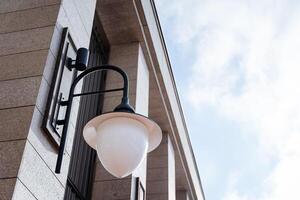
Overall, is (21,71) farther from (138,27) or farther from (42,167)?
(138,27)

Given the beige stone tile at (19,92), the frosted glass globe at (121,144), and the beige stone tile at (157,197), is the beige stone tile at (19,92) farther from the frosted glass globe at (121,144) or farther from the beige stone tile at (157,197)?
the beige stone tile at (157,197)

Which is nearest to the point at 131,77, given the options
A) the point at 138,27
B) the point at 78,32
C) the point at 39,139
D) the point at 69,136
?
the point at 138,27

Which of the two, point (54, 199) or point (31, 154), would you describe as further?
point (54, 199)

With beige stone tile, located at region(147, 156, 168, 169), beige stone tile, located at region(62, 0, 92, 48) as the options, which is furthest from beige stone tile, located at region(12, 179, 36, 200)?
beige stone tile, located at region(147, 156, 168, 169)

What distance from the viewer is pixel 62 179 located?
444 cm

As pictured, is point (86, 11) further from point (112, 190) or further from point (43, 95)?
point (112, 190)

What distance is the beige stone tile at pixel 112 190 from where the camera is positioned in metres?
6.98

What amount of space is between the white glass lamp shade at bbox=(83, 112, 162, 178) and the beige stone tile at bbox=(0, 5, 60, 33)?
164 cm

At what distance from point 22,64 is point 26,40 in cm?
36

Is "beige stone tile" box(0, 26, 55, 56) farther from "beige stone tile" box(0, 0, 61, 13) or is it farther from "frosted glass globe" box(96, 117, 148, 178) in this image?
"frosted glass globe" box(96, 117, 148, 178)

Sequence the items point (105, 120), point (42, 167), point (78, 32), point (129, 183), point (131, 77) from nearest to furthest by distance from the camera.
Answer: point (105, 120) → point (42, 167) → point (78, 32) → point (129, 183) → point (131, 77)

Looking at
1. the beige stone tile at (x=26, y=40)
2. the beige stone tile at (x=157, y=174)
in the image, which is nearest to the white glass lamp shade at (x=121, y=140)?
the beige stone tile at (x=26, y=40)

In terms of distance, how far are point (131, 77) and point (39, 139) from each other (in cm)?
455

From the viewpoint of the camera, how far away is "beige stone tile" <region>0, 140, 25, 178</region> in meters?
3.63
